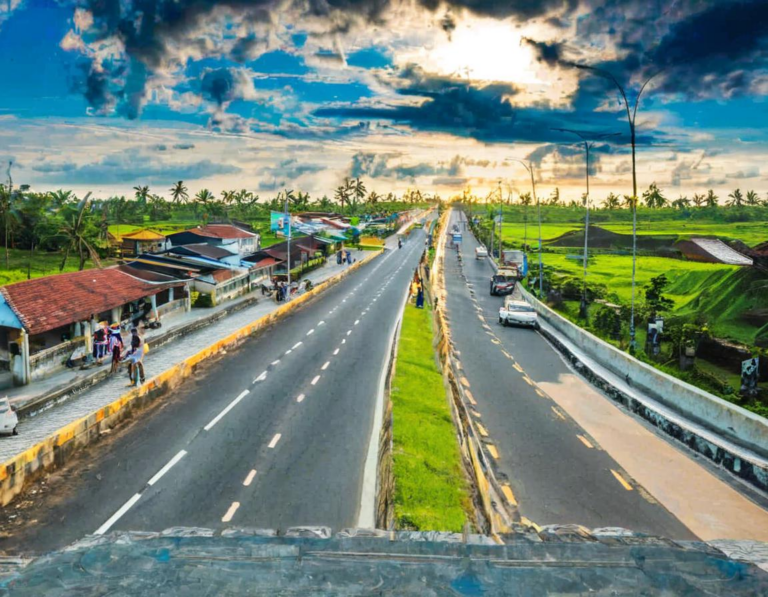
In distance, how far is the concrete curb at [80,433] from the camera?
1264cm

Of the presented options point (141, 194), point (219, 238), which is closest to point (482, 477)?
point (219, 238)

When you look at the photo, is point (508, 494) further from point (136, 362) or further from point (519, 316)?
point (519, 316)

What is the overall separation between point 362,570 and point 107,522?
27.6 feet

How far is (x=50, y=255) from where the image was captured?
278 feet

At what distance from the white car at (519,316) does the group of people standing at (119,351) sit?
22874 millimetres

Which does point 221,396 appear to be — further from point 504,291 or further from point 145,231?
point 145,231

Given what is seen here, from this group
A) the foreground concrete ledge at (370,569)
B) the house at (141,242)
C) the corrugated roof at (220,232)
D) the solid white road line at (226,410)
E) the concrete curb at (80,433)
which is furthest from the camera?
the house at (141,242)

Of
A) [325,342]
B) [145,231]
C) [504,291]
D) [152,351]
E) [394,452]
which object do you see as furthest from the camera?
[145,231]

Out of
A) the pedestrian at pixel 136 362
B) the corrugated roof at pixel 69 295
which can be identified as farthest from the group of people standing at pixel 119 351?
the corrugated roof at pixel 69 295

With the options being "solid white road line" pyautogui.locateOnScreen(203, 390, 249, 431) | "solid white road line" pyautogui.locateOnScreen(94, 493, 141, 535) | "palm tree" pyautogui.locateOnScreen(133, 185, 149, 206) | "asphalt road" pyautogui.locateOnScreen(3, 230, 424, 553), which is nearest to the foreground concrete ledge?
"solid white road line" pyautogui.locateOnScreen(94, 493, 141, 535)

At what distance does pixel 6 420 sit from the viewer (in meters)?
16.3

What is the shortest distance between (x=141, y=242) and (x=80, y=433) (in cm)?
7248

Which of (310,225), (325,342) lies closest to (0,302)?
(325,342)

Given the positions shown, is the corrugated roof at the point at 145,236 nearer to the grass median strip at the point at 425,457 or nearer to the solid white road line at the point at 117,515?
the grass median strip at the point at 425,457
